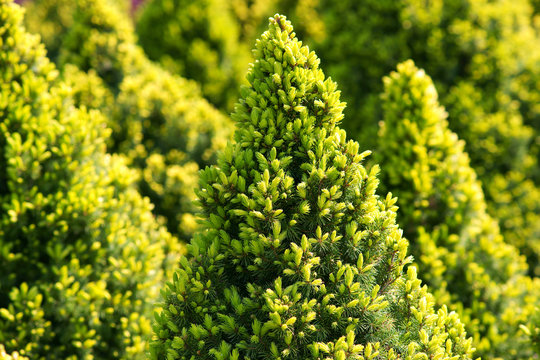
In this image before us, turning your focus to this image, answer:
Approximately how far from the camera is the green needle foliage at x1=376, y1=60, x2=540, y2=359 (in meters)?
4.55

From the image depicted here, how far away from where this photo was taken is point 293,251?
2898 millimetres

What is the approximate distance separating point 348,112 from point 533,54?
3.47 m

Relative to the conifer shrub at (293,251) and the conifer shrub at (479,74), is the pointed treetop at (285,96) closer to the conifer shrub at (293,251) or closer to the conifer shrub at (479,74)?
the conifer shrub at (293,251)

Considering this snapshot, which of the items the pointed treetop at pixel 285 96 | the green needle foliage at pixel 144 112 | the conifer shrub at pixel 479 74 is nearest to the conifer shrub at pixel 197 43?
the green needle foliage at pixel 144 112

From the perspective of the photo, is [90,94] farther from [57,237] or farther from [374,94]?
[374,94]

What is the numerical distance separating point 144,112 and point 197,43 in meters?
4.60

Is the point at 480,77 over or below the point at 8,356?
over

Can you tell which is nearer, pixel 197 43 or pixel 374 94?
pixel 374 94

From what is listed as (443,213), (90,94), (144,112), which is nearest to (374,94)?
(443,213)

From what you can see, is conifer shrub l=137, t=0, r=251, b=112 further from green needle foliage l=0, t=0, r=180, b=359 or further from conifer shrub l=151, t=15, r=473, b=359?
conifer shrub l=151, t=15, r=473, b=359

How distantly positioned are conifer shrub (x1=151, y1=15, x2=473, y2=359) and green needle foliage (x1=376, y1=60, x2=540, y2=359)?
1.49m

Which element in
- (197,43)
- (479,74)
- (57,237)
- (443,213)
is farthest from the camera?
(197,43)

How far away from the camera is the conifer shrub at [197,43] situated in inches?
436

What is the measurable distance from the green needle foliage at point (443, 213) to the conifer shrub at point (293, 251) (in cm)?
149
